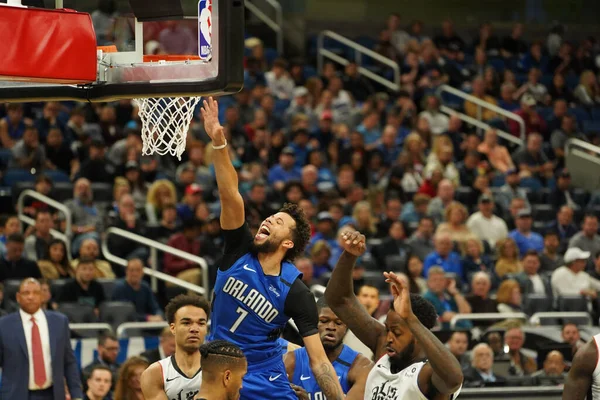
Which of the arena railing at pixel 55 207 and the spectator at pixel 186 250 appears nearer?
the spectator at pixel 186 250

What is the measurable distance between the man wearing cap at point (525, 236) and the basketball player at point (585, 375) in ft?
28.9

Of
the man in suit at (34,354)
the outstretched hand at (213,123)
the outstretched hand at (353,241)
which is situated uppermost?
the outstretched hand at (213,123)

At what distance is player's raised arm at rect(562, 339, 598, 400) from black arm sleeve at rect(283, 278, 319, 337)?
1.42m

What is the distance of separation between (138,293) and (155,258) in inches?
42.4

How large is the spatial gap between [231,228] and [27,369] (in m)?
3.52

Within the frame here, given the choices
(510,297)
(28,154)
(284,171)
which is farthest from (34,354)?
(284,171)

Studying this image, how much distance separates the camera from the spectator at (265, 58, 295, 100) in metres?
18.2

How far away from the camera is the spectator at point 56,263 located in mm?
12172

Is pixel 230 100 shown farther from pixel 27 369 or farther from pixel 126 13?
pixel 126 13

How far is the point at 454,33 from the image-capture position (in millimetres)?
21391

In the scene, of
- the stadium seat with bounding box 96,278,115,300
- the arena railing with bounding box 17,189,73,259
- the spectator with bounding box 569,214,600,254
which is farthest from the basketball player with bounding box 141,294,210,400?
the spectator with bounding box 569,214,600,254

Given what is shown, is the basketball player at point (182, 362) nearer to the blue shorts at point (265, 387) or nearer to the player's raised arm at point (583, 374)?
the blue shorts at point (265, 387)

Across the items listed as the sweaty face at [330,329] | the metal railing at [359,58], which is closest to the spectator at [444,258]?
the metal railing at [359,58]

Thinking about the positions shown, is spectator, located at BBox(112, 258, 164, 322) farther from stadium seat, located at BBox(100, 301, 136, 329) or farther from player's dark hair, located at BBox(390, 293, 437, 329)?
player's dark hair, located at BBox(390, 293, 437, 329)
